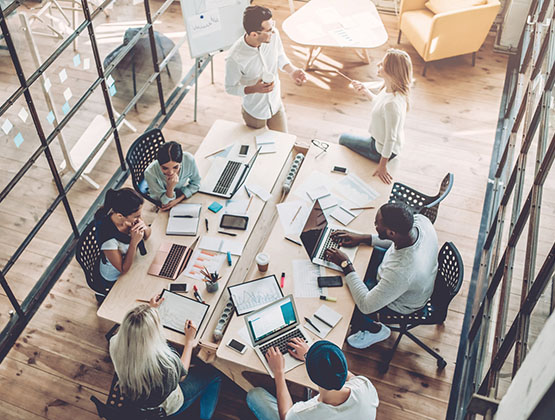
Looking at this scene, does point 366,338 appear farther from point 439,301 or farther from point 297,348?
point 297,348

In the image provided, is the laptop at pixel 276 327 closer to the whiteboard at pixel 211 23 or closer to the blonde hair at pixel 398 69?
the blonde hair at pixel 398 69

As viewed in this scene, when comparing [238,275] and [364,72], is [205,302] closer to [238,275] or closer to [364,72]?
[238,275]

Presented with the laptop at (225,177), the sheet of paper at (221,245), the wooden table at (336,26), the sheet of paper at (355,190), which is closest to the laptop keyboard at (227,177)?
the laptop at (225,177)

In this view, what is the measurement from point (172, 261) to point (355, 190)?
1517 millimetres

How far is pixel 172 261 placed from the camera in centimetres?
365

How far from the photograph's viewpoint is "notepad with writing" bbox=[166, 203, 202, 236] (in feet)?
12.5

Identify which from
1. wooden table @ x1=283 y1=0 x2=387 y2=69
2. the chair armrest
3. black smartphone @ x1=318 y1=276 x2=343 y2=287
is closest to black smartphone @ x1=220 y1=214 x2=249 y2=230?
black smartphone @ x1=318 y1=276 x2=343 y2=287

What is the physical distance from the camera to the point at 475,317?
400 cm

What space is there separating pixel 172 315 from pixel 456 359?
7.05 feet

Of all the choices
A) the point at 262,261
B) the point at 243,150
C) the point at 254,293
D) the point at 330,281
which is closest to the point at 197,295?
the point at 254,293

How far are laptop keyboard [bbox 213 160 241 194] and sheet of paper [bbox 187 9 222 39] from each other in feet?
5.74

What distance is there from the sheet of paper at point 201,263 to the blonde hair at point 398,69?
1.86m

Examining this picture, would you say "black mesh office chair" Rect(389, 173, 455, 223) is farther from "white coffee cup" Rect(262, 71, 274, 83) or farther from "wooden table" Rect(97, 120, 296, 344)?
"white coffee cup" Rect(262, 71, 274, 83)

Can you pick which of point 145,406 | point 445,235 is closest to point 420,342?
point 445,235
